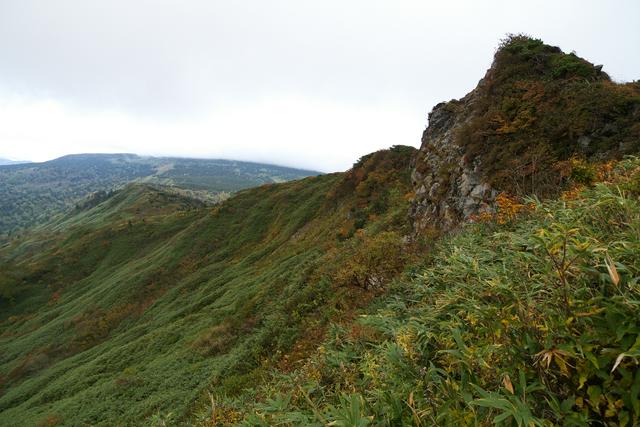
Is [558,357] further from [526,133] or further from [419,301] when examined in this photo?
[526,133]

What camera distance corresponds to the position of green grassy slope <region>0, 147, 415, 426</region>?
19078 millimetres

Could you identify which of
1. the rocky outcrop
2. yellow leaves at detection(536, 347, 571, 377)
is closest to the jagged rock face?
the rocky outcrop

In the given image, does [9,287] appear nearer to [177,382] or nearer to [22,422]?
[22,422]

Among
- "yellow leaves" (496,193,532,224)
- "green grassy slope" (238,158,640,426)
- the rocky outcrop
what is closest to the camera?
"green grassy slope" (238,158,640,426)

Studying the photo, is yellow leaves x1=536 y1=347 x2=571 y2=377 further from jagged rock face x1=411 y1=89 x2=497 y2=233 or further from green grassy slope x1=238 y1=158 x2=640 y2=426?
jagged rock face x1=411 y1=89 x2=497 y2=233

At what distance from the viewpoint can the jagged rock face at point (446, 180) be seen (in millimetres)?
19156

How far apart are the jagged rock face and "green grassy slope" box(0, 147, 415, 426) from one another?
3131mm

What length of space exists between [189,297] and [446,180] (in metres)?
36.4

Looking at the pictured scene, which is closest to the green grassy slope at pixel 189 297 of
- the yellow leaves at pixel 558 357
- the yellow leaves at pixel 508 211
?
the yellow leaves at pixel 508 211

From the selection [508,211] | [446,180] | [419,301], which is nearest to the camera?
[419,301]

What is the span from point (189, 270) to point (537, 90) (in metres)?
54.6

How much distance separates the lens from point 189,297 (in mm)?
44781

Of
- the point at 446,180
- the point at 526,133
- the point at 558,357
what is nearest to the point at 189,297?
the point at 446,180

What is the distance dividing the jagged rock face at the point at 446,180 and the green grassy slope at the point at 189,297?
123 inches
